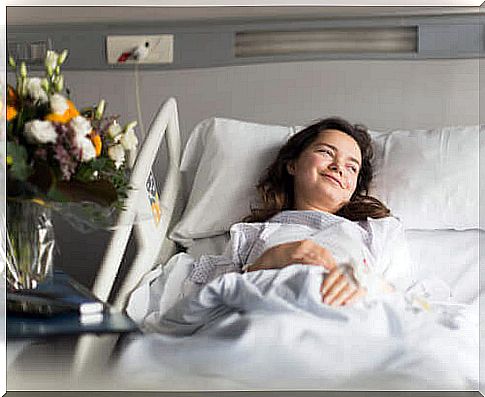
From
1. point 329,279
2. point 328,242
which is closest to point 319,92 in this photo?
point 328,242

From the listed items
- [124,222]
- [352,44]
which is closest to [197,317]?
[124,222]

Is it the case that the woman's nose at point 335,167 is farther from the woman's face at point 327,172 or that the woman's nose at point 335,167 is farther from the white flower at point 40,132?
the white flower at point 40,132

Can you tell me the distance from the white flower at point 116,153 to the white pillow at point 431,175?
20.5 inches

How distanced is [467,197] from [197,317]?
67 cm

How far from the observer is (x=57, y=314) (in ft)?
4.14

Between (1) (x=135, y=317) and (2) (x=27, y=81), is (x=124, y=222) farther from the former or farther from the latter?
(2) (x=27, y=81)

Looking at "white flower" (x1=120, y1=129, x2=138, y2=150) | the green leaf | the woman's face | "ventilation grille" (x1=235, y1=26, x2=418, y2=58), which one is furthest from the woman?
the green leaf

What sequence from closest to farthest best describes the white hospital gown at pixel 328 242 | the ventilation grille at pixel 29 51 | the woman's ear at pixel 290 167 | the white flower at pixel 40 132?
the white flower at pixel 40 132, the white hospital gown at pixel 328 242, the ventilation grille at pixel 29 51, the woman's ear at pixel 290 167

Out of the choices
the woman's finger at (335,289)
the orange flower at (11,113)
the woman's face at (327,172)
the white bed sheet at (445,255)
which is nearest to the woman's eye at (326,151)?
the woman's face at (327,172)

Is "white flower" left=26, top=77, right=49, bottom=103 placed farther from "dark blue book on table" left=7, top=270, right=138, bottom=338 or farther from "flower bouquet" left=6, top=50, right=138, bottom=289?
"dark blue book on table" left=7, top=270, right=138, bottom=338

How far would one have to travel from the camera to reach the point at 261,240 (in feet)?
4.69

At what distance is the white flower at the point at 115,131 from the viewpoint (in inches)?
52.9

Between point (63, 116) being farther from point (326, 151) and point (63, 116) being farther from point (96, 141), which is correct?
point (326, 151)

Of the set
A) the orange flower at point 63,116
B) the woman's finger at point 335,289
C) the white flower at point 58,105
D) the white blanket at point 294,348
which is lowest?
the white blanket at point 294,348
